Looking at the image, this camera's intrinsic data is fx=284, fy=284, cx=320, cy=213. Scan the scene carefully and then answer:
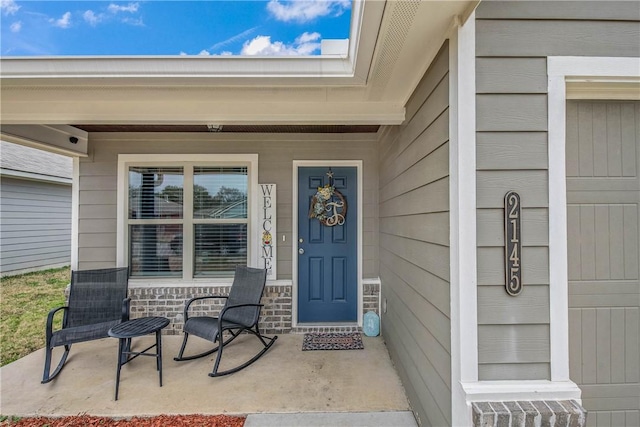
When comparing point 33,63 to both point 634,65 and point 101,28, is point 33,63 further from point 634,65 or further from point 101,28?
point 634,65

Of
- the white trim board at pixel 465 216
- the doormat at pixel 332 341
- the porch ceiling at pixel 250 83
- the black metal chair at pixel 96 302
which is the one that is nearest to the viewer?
the white trim board at pixel 465 216

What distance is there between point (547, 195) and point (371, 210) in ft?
7.22

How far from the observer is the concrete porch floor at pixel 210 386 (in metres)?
2.10

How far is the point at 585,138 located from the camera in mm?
1479

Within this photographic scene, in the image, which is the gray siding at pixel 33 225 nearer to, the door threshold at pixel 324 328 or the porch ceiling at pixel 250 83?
the porch ceiling at pixel 250 83

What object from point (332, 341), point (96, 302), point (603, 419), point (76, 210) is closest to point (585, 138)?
point (603, 419)

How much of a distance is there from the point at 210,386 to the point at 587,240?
9.11 ft

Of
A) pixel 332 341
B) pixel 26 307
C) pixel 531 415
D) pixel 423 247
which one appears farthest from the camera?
pixel 26 307

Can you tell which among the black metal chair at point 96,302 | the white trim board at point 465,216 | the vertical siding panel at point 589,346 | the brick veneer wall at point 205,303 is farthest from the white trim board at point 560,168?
the black metal chair at point 96,302

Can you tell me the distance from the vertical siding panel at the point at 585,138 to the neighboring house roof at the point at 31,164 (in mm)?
8652

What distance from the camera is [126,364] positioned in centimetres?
269

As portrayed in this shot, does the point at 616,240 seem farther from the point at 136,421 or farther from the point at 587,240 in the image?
the point at 136,421

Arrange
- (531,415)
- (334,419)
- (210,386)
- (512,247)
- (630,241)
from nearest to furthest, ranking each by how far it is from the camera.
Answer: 1. (531,415)
2. (512,247)
3. (630,241)
4. (334,419)
5. (210,386)

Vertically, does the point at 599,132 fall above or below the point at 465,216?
above
